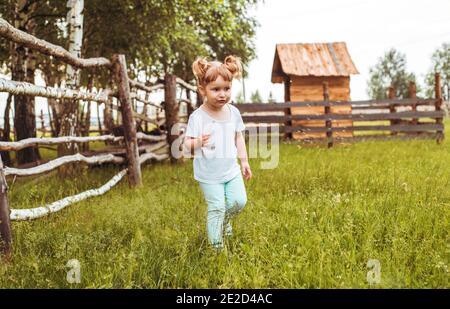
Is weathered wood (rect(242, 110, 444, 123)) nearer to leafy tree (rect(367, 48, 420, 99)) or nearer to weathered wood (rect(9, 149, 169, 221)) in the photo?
weathered wood (rect(9, 149, 169, 221))

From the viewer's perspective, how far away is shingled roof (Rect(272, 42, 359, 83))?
13617 mm

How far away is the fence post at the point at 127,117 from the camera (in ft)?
17.8

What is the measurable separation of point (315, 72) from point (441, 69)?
75389mm

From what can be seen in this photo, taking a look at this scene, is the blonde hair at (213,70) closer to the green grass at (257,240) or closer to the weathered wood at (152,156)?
the green grass at (257,240)

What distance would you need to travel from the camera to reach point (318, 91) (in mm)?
14273

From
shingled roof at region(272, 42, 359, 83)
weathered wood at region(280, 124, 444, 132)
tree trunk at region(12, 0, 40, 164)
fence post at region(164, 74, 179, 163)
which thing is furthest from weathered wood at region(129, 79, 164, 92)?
shingled roof at region(272, 42, 359, 83)

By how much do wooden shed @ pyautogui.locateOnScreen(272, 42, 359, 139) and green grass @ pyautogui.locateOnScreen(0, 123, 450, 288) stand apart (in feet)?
30.9

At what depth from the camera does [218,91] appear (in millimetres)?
2725

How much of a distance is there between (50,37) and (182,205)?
11.0m

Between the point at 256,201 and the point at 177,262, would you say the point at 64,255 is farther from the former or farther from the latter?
the point at 256,201

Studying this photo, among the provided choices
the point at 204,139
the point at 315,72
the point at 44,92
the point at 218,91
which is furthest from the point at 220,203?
the point at 315,72

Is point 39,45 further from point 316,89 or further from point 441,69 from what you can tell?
point 441,69

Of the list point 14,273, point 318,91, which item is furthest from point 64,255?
point 318,91

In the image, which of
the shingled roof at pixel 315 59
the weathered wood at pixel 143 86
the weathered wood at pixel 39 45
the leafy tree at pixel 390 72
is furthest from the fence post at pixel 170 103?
the leafy tree at pixel 390 72
